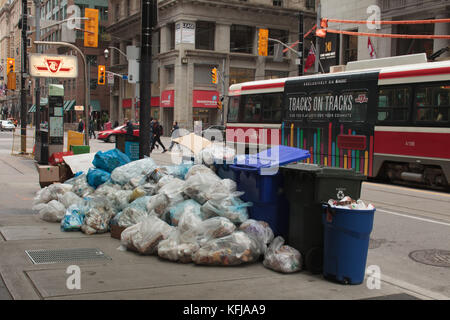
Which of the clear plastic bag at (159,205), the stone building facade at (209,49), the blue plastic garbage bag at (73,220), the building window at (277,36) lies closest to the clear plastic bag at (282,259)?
the clear plastic bag at (159,205)

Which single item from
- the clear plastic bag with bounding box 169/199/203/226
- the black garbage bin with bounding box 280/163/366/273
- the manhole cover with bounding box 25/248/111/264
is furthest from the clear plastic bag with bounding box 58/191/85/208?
the black garbage bin with bounding box 280/163/366/273

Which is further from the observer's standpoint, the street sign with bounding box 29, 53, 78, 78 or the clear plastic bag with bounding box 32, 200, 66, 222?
the street sign with bounding box 29, 53, 78, 78

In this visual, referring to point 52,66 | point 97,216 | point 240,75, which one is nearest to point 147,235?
point 97,216

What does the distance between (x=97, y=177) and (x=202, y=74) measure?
3945 centimetres

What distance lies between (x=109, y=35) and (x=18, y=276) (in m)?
65.1

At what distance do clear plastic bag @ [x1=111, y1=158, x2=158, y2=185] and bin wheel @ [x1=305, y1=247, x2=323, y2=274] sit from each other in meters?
3.61

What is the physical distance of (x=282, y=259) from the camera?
5828mm

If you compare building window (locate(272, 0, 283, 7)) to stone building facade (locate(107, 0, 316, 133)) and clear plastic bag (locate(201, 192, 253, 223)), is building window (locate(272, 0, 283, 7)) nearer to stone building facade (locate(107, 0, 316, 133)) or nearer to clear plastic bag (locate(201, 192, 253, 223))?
stone building facade (locate(107, 0, 316, 133))

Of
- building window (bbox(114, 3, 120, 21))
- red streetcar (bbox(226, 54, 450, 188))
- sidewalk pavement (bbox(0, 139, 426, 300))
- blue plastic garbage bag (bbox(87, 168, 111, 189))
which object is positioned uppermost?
building window (bbox(114, 3, 120, 21))

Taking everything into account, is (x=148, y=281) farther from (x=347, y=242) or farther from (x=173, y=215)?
(x=347, y=242)

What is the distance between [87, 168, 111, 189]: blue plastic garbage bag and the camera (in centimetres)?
908

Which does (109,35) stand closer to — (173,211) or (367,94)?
(367,94)

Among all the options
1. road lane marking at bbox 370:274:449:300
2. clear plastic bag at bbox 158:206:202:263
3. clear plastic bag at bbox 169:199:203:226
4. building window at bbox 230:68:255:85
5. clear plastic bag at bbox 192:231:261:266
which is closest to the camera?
road lane marking at bbox 370:274:449:300

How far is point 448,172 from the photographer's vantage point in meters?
12.8
